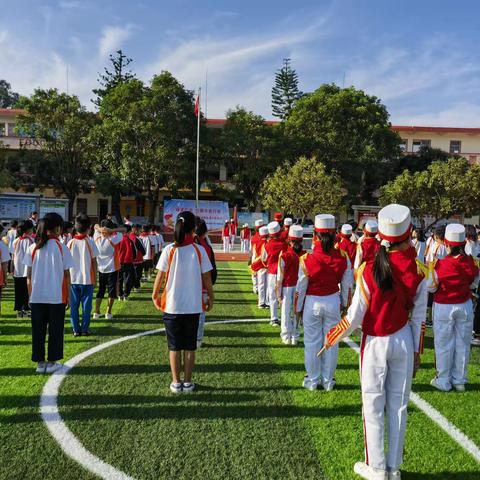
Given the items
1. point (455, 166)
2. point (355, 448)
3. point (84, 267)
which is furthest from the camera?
point (455, 166)

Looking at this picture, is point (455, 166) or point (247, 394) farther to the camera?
point (455, 166)

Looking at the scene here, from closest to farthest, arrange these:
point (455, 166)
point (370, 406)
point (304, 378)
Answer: point (370, 406) → point (304, 378) → point (455, 166)

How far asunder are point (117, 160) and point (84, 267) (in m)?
23.8

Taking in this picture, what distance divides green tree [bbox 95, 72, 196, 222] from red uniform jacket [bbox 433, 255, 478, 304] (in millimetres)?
25277

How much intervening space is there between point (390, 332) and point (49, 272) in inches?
168

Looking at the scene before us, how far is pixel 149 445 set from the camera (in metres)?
4.03

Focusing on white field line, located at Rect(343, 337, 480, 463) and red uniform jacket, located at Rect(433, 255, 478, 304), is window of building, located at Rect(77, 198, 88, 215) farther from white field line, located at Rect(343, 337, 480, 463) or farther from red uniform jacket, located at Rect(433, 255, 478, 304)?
white field line, located at Rect(343, 337, 480, 463)

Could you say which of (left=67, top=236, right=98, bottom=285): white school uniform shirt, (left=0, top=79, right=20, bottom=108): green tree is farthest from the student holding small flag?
(left=0, top=79, right=20, bottom=108): green tree

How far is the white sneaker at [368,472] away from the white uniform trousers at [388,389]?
5cm

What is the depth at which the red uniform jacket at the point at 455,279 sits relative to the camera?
17.9 feet

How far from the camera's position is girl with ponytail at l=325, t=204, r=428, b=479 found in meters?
3.36

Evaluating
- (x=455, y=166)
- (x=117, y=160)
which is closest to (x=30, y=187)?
(x=117, y=160)

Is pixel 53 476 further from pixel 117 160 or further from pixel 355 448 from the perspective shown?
pixel 117 160

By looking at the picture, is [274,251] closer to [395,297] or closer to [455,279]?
[455,279]
